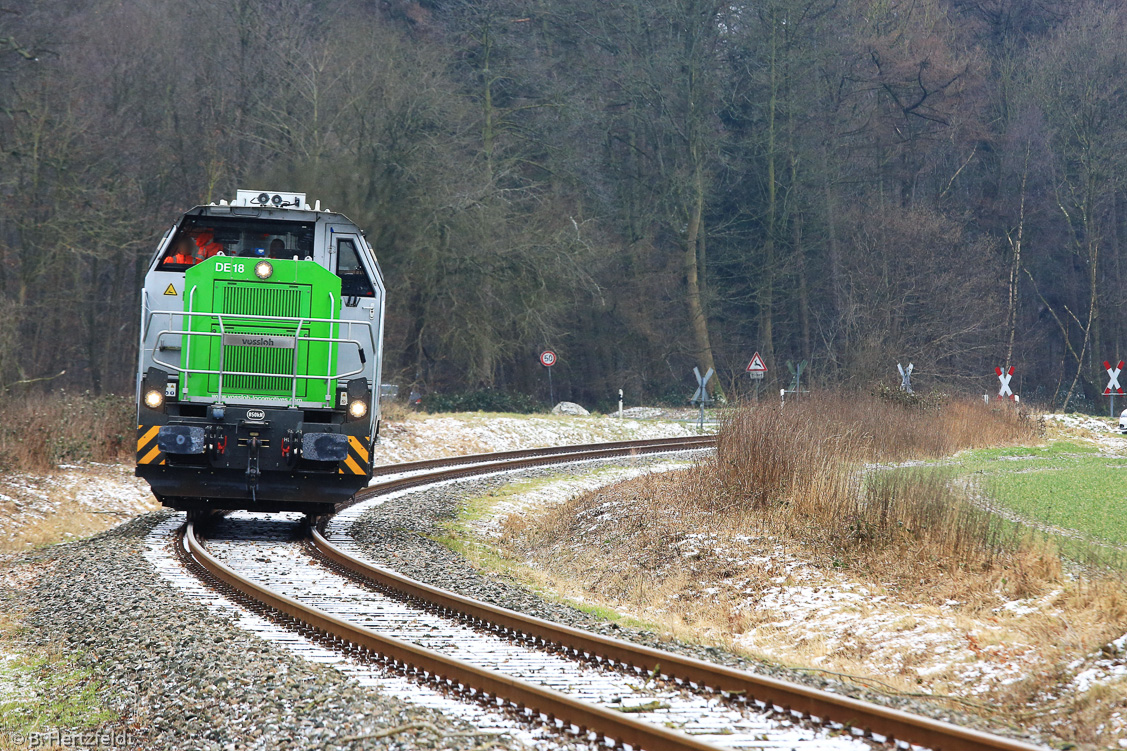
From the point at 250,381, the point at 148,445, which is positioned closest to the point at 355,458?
the point at 250,381

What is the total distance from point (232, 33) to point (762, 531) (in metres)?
29.0

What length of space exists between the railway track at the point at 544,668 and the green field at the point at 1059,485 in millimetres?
5945

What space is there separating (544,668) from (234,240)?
7.42 m

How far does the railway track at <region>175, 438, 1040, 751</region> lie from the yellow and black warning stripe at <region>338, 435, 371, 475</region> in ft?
3.66

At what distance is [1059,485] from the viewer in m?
17.4

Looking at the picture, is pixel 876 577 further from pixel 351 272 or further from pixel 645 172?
pixel 645 172

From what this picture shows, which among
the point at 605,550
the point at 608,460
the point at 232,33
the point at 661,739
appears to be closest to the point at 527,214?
the point at 232,33

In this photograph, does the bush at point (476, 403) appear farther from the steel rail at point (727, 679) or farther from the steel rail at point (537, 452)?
the steel rail at point (727, 679)

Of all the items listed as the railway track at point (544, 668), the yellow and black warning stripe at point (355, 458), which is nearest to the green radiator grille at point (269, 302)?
the yellow and black warning stripe at point (355, 458)

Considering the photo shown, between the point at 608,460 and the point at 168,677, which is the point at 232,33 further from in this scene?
the point at 168,677

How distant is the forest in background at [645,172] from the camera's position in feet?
109

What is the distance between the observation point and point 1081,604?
8102mm

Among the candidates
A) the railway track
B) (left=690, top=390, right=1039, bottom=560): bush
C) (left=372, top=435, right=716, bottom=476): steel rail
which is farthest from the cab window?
(left=372, top=435, right=716, bottom=476): steel rail

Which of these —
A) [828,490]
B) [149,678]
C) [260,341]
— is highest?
[260,341]
